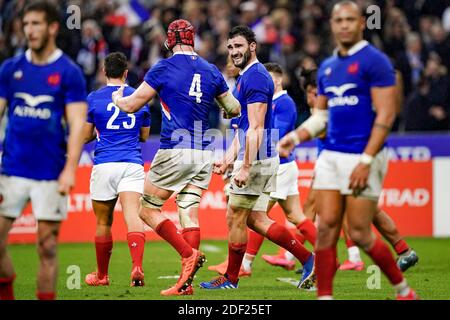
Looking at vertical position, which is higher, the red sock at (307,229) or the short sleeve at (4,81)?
the short sleeve at (4,81)

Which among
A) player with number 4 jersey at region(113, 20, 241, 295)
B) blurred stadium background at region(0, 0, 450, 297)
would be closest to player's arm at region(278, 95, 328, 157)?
player with number 4 jersey at region(113, 20, 241, 295)

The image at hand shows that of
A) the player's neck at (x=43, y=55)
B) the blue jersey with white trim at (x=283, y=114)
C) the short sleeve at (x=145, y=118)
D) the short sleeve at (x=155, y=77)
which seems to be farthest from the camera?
the blue jersey with white trim at (x=283, y=114)

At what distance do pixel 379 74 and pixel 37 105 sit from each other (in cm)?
288

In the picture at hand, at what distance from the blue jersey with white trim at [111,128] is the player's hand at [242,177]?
1818 mm

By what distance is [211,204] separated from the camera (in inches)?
714

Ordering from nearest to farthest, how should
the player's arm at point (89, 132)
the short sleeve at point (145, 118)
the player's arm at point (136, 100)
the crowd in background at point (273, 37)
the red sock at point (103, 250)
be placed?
the player's arm at point (136, 100)
the red sock at point (103, 250)
the player's arm at point (89, 132)
the short sleeve at point (145, 118)
the crowd in background at point (273, 37)

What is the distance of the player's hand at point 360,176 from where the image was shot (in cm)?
818

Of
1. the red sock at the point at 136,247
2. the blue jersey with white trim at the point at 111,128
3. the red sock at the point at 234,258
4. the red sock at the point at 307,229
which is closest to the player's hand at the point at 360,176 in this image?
the red sock at the point at 234,258

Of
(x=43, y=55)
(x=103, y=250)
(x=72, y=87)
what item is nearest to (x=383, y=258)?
(x=72, y=87)

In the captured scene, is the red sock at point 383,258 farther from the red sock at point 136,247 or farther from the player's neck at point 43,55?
the red sock at point 136,247

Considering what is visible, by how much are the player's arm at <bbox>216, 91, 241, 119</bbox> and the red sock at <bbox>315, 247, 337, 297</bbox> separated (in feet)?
9.06

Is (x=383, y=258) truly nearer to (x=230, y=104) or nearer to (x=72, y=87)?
(x=230, y=104)

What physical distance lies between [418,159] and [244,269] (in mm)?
6842

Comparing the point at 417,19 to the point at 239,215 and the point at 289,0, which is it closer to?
the point at 289,0
